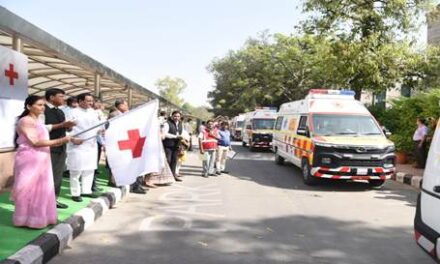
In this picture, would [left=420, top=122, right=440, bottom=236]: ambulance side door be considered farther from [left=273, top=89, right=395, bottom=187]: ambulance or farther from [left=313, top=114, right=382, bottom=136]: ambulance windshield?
[left=313, top=114, right=382, bottom=136]: ambulance windshield

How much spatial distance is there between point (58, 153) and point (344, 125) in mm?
7374

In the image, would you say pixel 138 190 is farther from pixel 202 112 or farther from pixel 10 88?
pixel 202 112

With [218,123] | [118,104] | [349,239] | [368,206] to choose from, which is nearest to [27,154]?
[118,104]

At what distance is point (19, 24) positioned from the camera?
5734 millimetres

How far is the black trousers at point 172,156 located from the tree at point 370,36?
11417 millimetres

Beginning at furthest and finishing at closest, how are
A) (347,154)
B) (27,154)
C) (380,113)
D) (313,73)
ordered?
(313,73), (380,113), (347,154), (27,154)

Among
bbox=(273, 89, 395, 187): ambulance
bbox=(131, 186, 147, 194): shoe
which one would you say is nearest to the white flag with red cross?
bbox=(131, 186, 147, 194): shoe

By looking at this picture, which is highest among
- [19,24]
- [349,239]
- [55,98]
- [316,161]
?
[19,24]

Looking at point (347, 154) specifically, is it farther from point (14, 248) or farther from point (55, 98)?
point (14, 248)

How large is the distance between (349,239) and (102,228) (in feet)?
11.2

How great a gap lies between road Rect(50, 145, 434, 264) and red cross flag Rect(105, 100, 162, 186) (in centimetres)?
82

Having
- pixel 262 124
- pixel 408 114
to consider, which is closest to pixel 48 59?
pixel 408 114

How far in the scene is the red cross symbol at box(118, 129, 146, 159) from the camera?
6.96m

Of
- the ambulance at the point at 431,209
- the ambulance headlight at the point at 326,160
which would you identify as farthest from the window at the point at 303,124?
the ambulance at the point at 431,209
